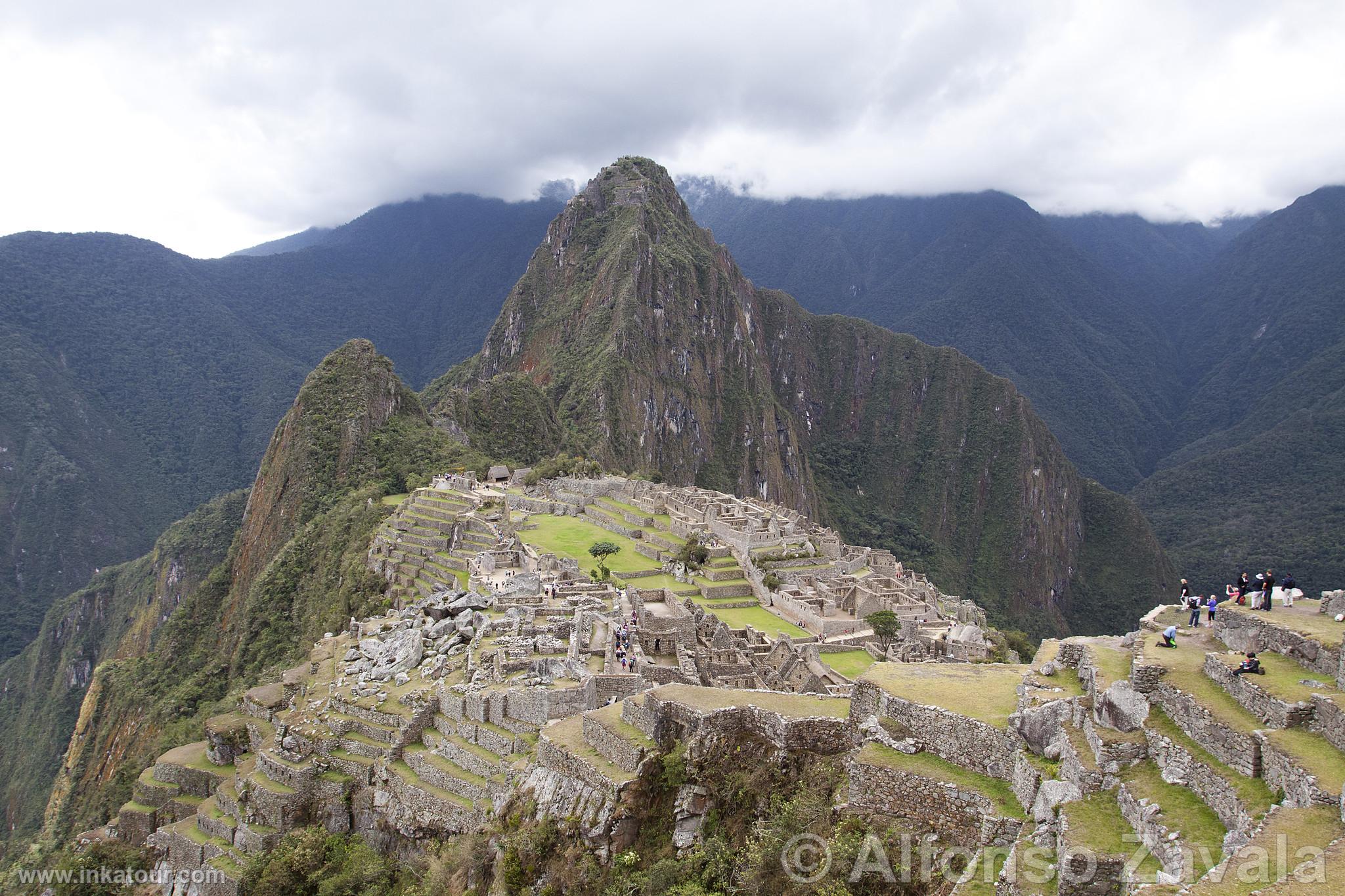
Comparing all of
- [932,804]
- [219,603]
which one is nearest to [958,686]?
[932,804]

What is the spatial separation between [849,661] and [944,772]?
26.5 meters

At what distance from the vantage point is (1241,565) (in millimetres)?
139875

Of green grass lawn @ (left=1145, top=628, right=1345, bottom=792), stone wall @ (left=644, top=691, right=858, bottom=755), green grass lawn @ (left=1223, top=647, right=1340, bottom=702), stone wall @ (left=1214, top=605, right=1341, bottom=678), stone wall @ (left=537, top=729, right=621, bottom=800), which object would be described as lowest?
stone wall @ (left=537, top=729, right=621, bottom=800)

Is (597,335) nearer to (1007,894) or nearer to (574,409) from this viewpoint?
(574,409)

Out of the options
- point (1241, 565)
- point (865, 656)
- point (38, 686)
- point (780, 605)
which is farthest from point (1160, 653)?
point (1241, 565)

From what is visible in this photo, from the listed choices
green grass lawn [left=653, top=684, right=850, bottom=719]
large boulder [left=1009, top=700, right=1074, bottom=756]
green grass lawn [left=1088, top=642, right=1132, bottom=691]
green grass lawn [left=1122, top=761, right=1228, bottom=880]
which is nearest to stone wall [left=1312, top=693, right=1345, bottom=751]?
green grass lawn [left=1122, top=761, right=1228, bottom=880]

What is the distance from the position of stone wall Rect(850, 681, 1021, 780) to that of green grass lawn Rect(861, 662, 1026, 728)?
0.17 metres

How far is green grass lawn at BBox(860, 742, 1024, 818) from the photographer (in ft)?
34.0

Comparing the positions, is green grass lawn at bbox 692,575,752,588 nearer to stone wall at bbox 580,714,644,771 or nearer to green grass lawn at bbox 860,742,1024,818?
stone wall at bbox 580,714,644,771

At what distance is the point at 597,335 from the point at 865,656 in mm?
134111

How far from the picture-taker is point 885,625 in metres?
41.8

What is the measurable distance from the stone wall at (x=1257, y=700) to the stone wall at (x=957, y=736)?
2444mm

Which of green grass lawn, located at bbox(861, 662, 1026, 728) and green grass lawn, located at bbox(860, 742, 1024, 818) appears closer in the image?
green grass lawn, located at bbox(860, 742, 1024, 818)

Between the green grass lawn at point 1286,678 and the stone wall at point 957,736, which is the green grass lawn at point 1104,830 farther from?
the green grass lawn at point 1286,678
